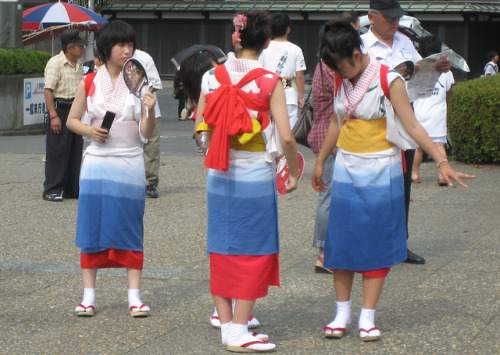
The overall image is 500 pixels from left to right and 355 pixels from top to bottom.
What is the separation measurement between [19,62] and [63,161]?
896 centimetres

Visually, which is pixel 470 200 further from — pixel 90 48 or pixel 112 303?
pixel 90 48

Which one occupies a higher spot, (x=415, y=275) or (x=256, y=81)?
(x=256, y=81)

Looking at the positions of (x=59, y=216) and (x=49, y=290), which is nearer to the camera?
(x=49, y=290)

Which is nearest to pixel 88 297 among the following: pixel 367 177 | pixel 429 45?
pixel 367 177

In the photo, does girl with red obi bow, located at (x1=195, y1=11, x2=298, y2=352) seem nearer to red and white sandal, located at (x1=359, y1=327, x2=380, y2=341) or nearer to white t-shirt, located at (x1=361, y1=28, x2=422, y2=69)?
red and white sandal, located at (x1=359, y1=327, x2=380, y2=341)

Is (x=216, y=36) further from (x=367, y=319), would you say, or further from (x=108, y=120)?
(x=367, y=319)

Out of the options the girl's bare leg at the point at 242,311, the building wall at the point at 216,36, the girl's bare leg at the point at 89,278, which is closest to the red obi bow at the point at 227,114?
the girl's bare leg at the point at 242,311

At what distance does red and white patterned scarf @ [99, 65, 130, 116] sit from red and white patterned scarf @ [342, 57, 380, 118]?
1.34 metres

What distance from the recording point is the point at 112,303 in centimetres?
540

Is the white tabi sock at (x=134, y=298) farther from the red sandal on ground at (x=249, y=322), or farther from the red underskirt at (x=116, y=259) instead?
the red sandal on ground at (x=249, y=322)

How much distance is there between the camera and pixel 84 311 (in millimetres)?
5062

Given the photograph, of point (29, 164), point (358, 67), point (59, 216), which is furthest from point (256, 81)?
point (29, 164)

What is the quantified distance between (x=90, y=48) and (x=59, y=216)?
9.94m

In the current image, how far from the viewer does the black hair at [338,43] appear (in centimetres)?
450
